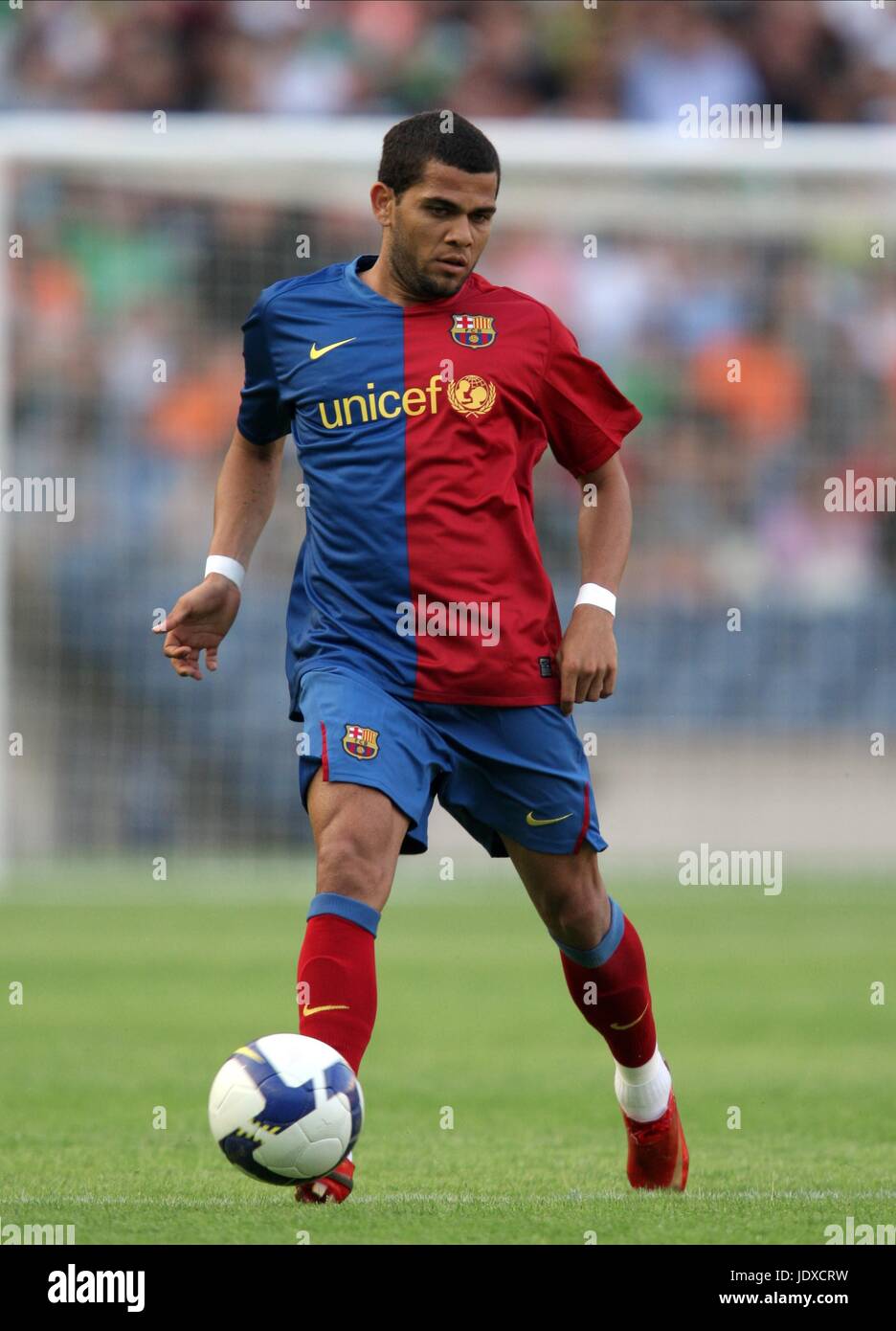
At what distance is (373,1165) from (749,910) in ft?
25.7

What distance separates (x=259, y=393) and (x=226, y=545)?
0.35m

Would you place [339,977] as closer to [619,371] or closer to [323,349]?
[323,349]

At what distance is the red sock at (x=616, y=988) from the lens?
5.05 m

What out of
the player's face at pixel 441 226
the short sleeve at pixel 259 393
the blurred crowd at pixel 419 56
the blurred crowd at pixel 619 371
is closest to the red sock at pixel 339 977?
the short sleeve at pixel 259 393

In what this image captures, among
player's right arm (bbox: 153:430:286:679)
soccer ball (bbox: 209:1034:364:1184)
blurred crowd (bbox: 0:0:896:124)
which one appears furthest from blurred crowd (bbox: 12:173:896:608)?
soccer ball (bbox: 209:1034:364:1184)

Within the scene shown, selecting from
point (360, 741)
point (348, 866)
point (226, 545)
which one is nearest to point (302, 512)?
point (226, 545)

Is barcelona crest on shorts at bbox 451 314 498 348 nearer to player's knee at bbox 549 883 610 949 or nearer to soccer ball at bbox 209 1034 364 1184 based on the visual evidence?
player's knee at bbox 549 883 610 949

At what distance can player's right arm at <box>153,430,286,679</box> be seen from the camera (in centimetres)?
493

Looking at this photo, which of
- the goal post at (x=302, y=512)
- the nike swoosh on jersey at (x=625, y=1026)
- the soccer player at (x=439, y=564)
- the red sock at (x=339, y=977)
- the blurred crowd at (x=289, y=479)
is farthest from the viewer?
the blurred crowd at (x=289, y=479)

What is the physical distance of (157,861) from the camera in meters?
14.3

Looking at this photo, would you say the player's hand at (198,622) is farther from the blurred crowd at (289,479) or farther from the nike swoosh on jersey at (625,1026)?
the blurred crowd at (289,479)

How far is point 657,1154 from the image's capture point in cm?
506

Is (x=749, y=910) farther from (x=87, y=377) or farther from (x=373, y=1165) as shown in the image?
(x=373, y=1165)

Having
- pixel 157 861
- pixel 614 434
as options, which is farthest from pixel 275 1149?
pixel 157 861
